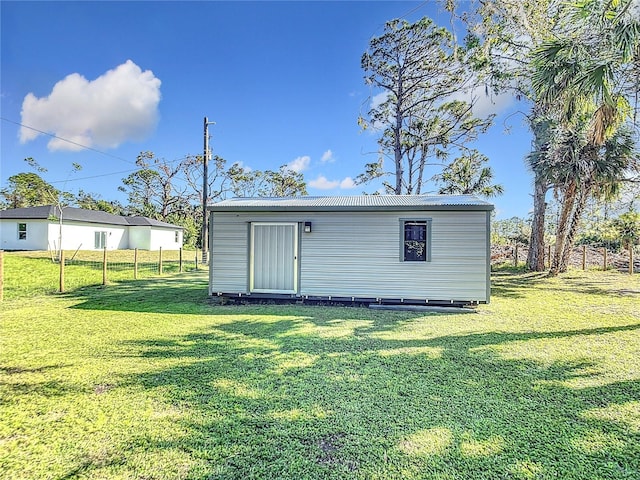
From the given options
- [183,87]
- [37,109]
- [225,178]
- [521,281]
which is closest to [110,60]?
[183,87]

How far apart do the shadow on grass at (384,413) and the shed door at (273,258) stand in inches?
114

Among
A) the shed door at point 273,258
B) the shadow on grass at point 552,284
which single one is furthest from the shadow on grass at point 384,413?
the shadow on grass at point 552,284

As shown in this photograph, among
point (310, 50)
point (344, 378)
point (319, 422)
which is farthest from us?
point (310, 50)

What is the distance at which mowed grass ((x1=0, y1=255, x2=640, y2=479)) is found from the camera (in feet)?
6.71

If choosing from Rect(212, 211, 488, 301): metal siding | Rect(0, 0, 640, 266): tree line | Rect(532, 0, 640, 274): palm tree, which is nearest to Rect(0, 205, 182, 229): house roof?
Rect(212, 211, 488, 301): metal siding

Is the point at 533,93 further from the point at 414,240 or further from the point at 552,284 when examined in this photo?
the point at 414,240

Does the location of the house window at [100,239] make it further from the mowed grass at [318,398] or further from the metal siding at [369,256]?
the metal siding at [369,256]

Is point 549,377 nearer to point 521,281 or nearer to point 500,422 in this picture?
point 500,422

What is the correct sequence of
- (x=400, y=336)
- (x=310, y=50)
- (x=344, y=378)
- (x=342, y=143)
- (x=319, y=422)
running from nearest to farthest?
(x=319, y=422) < (x=344, y=378) < (x=400, y=336) < (x=310, y=50) < (x=342, y=143)

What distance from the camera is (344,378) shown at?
3.31 metres

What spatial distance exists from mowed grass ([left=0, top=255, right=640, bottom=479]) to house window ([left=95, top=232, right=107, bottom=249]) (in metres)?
19.3

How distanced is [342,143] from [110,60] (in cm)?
1232

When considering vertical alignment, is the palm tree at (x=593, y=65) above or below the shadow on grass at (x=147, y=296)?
above

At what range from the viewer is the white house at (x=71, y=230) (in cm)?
1916
